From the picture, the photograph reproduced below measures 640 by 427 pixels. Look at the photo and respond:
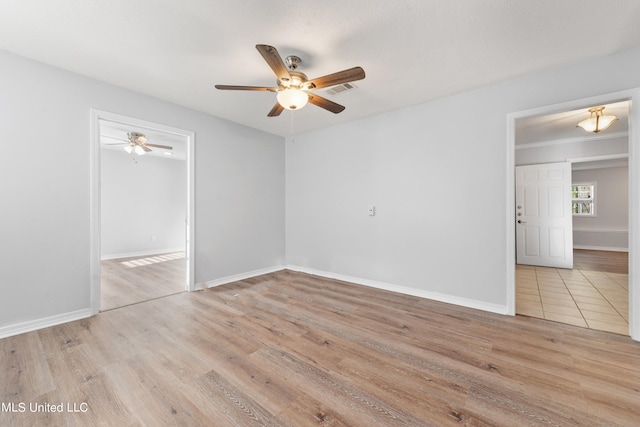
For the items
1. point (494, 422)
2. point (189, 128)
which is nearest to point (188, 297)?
point (189, 128)

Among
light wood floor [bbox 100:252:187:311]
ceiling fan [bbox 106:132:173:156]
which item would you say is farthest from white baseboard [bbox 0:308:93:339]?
ceiling fan [bbox 106:132:173:156]

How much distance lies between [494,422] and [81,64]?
4404mm

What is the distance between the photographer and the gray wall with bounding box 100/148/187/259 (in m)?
5.91

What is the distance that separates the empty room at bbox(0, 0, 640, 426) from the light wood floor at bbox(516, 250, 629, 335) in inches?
1.8

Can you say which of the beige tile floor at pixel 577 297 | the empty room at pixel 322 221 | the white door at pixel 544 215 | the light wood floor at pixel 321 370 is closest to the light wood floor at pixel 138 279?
the empty room at pixel 322 221

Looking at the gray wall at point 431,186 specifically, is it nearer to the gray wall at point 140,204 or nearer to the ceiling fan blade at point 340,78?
the ceiling fan blade at point 340,78

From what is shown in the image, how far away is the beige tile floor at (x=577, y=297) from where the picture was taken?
2.64 m

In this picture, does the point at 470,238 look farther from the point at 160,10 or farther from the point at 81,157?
the point at 81,157

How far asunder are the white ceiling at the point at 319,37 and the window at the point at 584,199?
22.9 feet

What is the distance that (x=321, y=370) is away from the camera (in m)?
1.83

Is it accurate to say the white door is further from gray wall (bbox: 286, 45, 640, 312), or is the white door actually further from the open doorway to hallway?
gray wall (bbox: 286, 45, 640, 312)

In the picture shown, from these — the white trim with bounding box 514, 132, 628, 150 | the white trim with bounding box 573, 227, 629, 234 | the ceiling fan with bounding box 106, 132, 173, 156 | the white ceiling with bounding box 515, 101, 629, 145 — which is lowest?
the white trim with bounding box 573, 227, 629, 234

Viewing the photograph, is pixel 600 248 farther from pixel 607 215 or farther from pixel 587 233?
pixel 607 215

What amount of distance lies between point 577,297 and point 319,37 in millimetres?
4436
